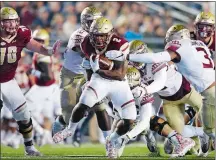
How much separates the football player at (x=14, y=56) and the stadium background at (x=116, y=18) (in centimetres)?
64

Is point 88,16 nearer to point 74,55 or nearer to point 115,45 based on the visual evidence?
point 74,55

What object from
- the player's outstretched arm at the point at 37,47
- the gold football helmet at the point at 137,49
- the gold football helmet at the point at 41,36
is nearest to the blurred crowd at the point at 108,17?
the gold football helmet at the point at 41,36

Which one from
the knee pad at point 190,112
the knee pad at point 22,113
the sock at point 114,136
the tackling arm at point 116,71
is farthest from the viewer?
the knee pad at point 190,112

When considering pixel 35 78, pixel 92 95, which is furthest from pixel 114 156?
pixel 35 78

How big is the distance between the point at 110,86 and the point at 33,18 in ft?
5.63

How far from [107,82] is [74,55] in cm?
59

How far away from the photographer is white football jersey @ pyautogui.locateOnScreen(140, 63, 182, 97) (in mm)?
6930

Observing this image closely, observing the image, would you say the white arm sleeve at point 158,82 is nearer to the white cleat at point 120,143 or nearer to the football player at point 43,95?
the white cleat at point 120,143

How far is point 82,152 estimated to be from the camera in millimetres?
7543

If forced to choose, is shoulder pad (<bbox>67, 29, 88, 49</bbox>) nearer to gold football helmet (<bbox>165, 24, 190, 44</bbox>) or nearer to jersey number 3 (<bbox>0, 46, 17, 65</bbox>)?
jersey number 3 (<bbox>0, 46, 17, 65</bbox>)

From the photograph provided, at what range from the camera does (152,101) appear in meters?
7.04

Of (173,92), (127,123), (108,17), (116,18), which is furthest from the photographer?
(116,18)

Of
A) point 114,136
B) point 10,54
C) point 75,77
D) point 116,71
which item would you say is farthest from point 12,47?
point 114,136

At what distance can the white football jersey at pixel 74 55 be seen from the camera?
7.07 m
